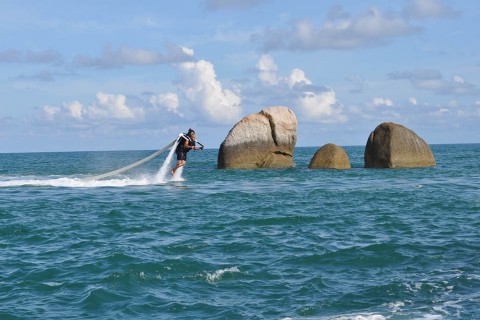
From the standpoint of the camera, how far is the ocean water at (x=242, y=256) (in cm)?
924

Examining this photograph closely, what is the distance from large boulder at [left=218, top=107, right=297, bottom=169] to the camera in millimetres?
36438

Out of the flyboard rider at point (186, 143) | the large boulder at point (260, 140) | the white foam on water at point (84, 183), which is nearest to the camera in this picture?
the flyboard rider at point (186, 143)

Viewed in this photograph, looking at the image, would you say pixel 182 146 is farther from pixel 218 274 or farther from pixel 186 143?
pixel 218 274

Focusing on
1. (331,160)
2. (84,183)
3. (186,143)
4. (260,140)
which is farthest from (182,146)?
(331,160)

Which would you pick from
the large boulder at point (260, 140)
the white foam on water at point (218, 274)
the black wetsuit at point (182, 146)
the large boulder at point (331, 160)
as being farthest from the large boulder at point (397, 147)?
the white foam on water at point (218, 274)

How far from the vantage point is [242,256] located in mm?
12281

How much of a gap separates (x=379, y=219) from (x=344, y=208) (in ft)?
7.96

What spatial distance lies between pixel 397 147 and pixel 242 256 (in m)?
23.8

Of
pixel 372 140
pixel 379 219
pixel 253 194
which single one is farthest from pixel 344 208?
pixel 372 140

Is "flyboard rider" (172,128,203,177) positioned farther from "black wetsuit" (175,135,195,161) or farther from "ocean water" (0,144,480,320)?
"ocean water" (0,144,480,320)

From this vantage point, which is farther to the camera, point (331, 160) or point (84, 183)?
point (331, 160)

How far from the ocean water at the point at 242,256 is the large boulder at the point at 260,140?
534 inches

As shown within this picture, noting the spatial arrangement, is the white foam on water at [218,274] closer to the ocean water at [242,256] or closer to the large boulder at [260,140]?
the ocean water at [242,256]

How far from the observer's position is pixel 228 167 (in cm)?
3734
